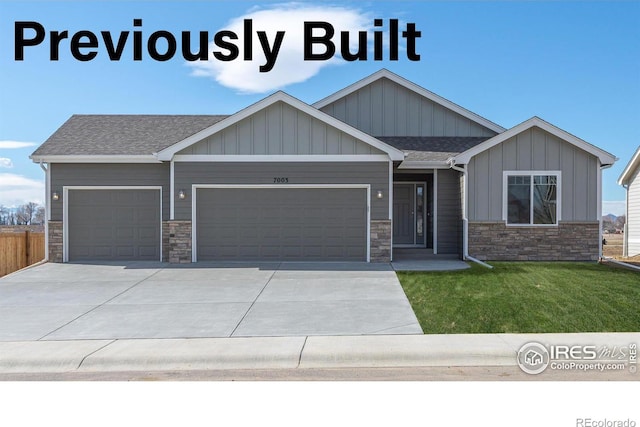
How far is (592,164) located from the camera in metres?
15.1

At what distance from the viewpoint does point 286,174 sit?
14.9 m

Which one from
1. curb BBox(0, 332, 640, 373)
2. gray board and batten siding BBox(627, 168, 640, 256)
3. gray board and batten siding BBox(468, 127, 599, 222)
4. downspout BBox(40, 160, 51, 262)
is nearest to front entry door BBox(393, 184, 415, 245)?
gray board and batten siding BBox(468, 127, 599, 222)

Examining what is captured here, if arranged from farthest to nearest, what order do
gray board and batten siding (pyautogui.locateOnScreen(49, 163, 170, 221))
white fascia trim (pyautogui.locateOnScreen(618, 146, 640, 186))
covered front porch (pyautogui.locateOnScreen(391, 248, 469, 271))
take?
white fascia trim (pyautogui.locateOnScreen(618, 146, 640, 186))
gray board and batten siding (pyautogui.locateOnScreen(49, 163, 170, 221))
covered front porch (pyautogui.locateOnScreen(391, 248, 469, 271))

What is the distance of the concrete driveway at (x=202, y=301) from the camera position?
8.44 metres

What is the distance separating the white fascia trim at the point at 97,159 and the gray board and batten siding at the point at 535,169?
9.03m

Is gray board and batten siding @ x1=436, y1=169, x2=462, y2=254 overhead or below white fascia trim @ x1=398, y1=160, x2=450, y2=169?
below

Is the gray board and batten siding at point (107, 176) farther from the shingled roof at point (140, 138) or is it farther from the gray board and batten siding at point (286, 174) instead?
the gray board and batten siding at point (286, 174)

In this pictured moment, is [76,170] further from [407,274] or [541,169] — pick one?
[541,169]

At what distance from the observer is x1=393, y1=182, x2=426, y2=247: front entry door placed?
1727 cm

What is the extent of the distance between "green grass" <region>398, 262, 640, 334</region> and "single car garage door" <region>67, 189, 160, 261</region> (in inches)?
296

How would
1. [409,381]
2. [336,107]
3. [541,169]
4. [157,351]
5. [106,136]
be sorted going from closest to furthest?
[409,381] → [157,351] → [541,169] → [106,136] → [336,107]

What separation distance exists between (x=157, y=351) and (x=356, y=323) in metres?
3.09

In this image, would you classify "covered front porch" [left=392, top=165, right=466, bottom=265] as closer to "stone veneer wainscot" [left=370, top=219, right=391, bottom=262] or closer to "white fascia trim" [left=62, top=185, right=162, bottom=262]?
"stone veneer wainscot" [left=370, top=219, right=391, bottom=262]

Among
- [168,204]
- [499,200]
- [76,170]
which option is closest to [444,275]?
[499,200]
